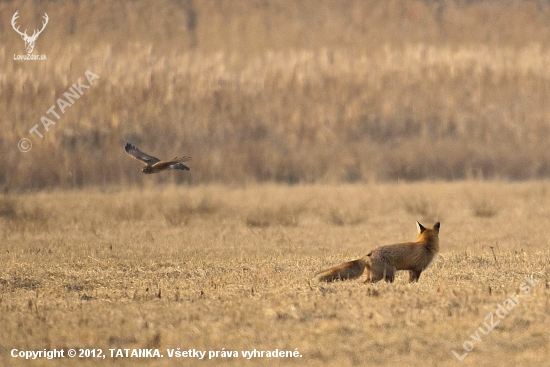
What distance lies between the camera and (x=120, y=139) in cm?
2838

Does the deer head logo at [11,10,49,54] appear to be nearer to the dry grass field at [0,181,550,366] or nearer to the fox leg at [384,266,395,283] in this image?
the dry grass field at [0,181,550,366]

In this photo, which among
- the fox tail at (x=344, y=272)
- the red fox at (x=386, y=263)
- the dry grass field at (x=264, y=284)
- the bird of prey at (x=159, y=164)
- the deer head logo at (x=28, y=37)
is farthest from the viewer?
the deer head logo at (x=28, y=37)

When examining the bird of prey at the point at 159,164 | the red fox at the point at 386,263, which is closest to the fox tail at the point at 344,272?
the red fox at the point at 386,263

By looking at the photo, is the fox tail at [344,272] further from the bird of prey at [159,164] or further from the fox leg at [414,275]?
the bird of prey at [159,164]

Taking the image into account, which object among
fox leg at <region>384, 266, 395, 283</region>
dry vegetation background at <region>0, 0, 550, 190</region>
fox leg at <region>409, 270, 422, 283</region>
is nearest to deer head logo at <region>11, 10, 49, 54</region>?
dry vegetation background at <region>0, 0, 550, 190</region>

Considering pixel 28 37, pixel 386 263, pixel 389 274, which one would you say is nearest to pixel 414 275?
pixel 389 274

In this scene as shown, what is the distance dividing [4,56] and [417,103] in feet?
48.8

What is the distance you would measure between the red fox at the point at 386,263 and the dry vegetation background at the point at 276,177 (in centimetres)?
21

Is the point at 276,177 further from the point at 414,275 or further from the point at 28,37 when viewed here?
the point at 414,275

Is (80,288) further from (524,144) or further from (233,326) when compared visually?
(524,144)

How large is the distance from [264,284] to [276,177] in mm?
17373

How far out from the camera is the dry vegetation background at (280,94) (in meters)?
28.1

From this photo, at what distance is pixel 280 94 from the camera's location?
32469 mm

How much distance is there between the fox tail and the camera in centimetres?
1002
